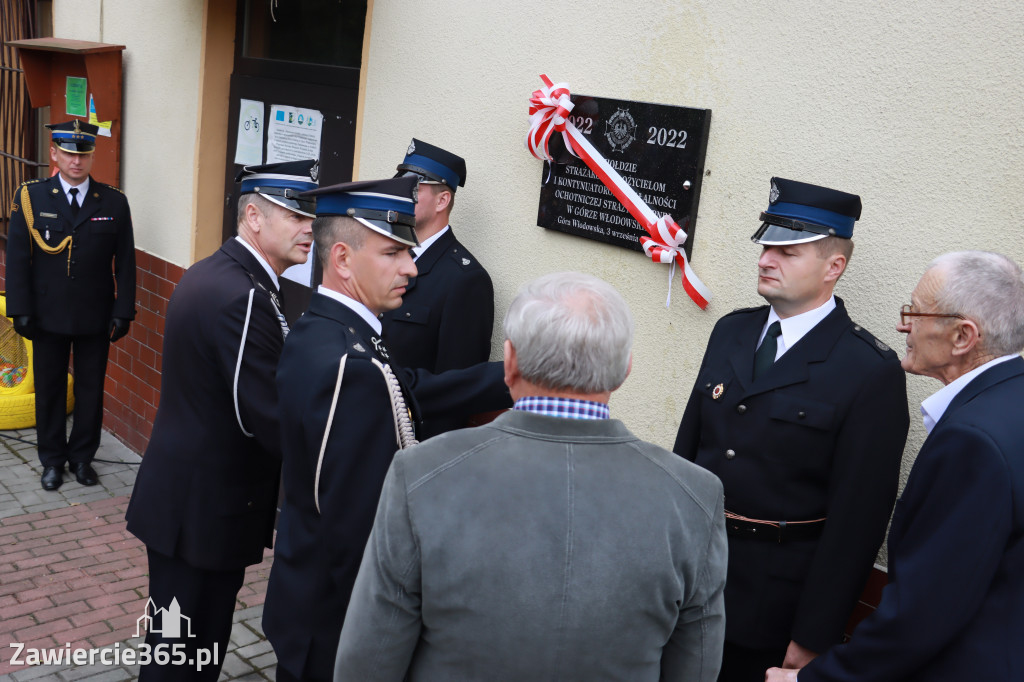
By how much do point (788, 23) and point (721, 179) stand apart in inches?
20.7

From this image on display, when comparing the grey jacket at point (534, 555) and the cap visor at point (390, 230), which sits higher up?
the cap visor at point (390, 230)

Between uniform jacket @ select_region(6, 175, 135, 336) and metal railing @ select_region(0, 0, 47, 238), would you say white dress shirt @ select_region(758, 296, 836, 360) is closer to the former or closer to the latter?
uniform jacket @ select_region(6, 175, 135, 336)

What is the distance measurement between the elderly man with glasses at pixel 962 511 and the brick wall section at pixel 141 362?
4.71 metres

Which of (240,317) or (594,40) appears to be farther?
(594,40)

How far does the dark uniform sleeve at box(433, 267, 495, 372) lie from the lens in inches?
146

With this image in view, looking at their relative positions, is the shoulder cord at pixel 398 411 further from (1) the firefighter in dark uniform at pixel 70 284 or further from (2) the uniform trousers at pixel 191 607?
(1) the firefighter in dark uniform at pixel 70 284

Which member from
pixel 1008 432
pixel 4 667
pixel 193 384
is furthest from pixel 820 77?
pixel 4 667

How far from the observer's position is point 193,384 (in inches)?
122

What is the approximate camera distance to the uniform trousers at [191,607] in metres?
3.13

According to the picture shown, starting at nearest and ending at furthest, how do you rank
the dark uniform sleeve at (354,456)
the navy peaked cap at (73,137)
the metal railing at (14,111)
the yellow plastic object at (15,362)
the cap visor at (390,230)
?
the dark uniform sleeve at (354,456), the cap visor at (390,230), the navy peaked cap at (73,137), the yellow plastic object at (15,362), the metal railing at (14,111)

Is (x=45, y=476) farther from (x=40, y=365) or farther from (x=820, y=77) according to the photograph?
(x=820, y=77)

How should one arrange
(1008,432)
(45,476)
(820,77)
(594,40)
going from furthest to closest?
(45,476) < (594,40) < (820,77) < (1008,432)

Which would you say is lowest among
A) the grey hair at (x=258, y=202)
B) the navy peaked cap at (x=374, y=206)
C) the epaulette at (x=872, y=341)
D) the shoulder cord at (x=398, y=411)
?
the shoulder cord at (x=398, y=411)

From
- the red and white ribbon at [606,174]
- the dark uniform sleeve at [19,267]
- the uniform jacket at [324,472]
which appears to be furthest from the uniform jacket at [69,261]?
the uniform jacket at [324,472]
